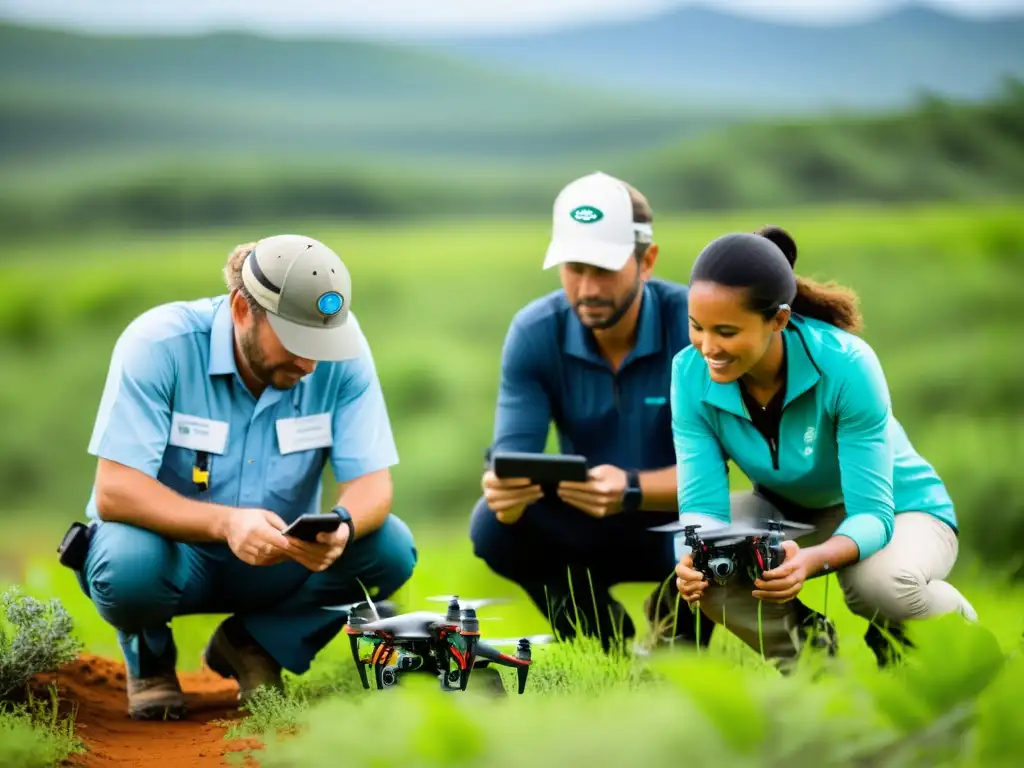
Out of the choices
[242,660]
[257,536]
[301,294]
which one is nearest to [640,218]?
[301,294]

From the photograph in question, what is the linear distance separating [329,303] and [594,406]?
1188 mm

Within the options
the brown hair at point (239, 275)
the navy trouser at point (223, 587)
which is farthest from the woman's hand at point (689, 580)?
the brown hair at point (239, 275)

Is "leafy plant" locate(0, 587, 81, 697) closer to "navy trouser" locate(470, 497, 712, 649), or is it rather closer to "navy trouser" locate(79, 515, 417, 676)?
"navy trouser" locate(79, 515, 417, 676)

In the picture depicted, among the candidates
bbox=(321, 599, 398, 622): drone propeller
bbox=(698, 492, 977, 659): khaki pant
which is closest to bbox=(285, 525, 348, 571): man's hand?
bbox=(321, 599, 398, 622): drone propeller

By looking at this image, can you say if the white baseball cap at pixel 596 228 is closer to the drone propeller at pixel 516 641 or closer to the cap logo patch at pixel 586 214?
the cap logo patch at pixel 586 214

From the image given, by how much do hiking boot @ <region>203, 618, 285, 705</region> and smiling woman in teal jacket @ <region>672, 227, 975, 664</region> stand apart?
1452mm

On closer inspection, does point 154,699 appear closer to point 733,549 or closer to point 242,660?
point 242,660

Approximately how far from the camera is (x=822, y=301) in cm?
388

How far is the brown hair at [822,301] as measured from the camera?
388cm

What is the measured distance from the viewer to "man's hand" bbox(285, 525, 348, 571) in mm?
3941

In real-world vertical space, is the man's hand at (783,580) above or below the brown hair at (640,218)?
below

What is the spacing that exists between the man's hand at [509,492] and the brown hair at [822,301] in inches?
43.4

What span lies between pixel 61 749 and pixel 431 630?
40.2 inches

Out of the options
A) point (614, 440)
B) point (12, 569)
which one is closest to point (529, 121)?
point (12, 569)
